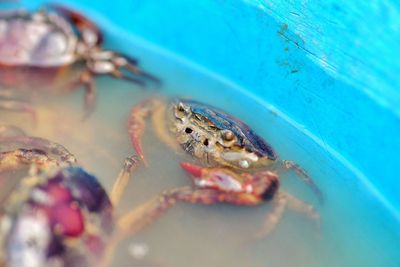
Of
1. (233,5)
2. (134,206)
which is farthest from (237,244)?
(233,5)

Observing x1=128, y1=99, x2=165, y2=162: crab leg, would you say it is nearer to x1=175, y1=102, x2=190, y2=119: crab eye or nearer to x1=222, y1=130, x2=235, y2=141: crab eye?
x1=175, y1=102, x2=190, y2=119: crab eye

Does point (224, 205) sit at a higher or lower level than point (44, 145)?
higher

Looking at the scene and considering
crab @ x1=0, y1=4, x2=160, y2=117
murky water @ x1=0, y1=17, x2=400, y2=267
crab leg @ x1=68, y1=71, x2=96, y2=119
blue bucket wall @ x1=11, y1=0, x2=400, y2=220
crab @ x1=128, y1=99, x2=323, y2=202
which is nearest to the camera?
murky water @ x1=0, y1=17, x2=400, y2=267

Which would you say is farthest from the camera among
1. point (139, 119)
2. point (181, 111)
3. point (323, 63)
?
point (139, 119)

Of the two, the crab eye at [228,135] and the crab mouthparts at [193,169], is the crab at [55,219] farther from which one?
the crab eye at [228,135]

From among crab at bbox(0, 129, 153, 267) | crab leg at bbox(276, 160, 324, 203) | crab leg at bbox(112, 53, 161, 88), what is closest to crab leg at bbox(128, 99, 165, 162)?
crab leg at bbox(112, 53, 161, 88)

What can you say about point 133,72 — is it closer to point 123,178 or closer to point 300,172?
point 123,178

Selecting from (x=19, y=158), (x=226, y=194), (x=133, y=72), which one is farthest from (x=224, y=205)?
(x=133, y=72)

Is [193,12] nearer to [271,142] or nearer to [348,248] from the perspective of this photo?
[271,142]
